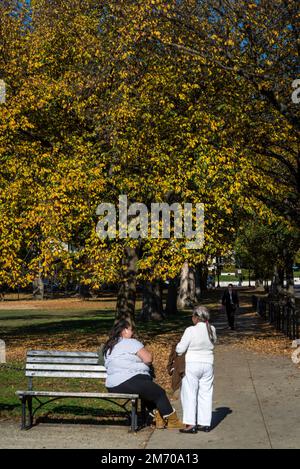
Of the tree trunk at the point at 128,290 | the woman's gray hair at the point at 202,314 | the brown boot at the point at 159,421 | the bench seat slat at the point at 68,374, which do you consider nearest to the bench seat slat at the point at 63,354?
the bench seat slat at the point at 68,374

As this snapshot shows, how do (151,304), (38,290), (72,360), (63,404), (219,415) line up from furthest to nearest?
1. (38,290)
2. (151,304)
3. (63,404)
4. (219,415)
5. (72,360)

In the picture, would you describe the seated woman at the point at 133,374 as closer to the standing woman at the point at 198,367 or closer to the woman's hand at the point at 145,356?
the woman's hand at the point at 145,356

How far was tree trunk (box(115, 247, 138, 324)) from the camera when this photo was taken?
2303cm

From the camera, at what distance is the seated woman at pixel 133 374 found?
32.6 ft

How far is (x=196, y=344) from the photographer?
393 inches

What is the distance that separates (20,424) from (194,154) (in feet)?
37.4

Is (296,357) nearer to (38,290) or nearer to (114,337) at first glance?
(114,337)

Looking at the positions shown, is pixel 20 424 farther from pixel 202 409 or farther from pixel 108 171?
pixel 108 171

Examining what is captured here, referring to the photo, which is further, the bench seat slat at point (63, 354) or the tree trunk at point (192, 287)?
the tree trunk at point (192, 287)

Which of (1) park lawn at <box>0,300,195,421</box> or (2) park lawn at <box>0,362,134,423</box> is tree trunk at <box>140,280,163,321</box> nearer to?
(1) park lawn at <box>0,300,195,421</box>

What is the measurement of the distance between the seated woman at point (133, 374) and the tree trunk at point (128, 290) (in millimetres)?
12567

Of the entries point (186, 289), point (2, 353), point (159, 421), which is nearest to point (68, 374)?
point (159, 421)

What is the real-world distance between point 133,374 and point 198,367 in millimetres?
821
